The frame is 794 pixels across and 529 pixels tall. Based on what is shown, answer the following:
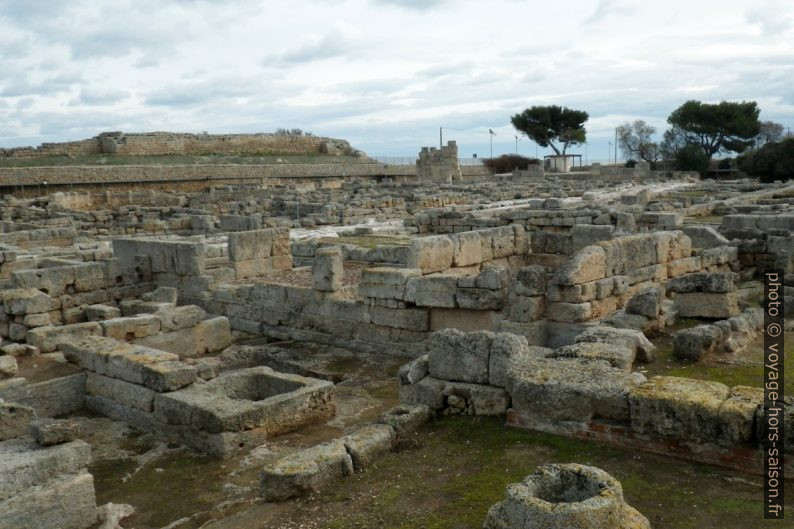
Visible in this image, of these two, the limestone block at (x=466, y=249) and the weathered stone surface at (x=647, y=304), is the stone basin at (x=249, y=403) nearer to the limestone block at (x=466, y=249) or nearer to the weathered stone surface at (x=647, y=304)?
the weathered stone surface at (x=647, y=304)

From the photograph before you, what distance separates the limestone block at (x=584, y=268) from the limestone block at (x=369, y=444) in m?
3.99

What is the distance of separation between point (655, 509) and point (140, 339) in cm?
840

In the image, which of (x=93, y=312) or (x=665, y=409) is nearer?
(x=665, y=409)

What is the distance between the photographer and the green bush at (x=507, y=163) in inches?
2785

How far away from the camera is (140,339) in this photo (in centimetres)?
1084

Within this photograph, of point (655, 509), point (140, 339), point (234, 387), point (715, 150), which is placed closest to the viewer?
point (655, 509)

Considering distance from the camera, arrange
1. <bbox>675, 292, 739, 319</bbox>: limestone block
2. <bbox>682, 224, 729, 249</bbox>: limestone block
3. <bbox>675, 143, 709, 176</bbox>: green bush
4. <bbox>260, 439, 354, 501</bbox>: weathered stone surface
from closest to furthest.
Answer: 1. <bbox>260, 439, 354, 501</bbox>: weathered stone surface
2. <bbox>675, 292, 739, 319</bbox>: limestone block
3. <bbox>682, 224, 729, 249</bbox>: limestone block
4. <bbox>675, 143, 709, 176</bbox>: green bush

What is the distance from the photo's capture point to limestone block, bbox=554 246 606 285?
9.38 metres

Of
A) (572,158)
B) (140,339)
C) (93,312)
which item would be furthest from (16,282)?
(572,158)

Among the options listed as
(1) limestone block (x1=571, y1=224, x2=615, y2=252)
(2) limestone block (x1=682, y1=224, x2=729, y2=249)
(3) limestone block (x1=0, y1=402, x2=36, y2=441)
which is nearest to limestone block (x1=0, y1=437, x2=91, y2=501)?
(3) limestone block (x1=0, y1=402, x2=36, y2=441)

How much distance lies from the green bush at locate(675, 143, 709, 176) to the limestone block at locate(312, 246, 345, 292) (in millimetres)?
54137

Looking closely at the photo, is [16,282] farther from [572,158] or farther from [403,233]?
[572,158]

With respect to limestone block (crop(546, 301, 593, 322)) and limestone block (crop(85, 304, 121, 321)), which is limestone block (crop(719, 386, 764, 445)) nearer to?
limestone block (crop(546, 301, 593, 322))

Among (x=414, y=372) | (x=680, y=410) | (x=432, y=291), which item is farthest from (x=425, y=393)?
(x=432, y=291)
